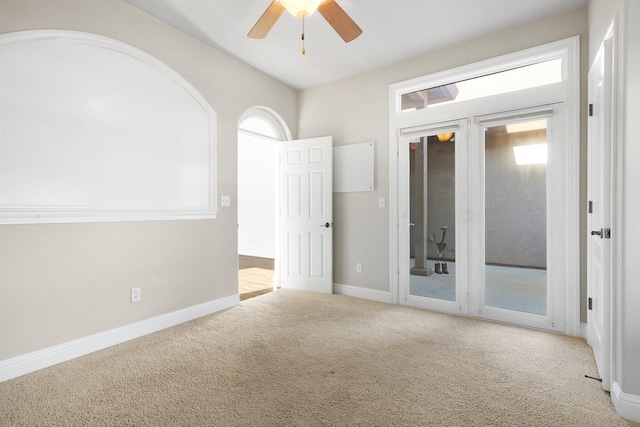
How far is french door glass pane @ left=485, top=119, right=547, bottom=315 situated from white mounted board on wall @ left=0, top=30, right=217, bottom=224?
2.99 metres

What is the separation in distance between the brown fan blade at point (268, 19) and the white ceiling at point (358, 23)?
499mm

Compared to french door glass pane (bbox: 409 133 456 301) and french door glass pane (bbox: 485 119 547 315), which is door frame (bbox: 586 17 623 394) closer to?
french door glass pane (bbox: 485 119 547 315)

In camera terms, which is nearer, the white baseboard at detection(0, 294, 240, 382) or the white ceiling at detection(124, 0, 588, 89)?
the white baseboard at detection(0, 294, 240, 382)

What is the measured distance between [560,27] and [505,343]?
2833 mm

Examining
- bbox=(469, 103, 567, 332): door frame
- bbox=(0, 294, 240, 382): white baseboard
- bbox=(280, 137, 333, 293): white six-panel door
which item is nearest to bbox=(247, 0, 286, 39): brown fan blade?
bbox=(280, 137, 333, 293): white six-panel door

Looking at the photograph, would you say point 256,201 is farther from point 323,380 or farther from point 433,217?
point 323,380

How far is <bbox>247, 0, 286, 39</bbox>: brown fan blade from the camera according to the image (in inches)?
82.0

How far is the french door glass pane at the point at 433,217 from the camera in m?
3.44

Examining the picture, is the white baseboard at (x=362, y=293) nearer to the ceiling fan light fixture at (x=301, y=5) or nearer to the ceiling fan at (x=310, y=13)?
the ceiling fan at (x=310, y=13)

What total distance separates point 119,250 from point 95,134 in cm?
96

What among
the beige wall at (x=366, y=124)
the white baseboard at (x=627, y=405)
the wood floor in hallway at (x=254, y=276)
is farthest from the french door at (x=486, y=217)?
the wood floor in hallway at (x=254, y=276)

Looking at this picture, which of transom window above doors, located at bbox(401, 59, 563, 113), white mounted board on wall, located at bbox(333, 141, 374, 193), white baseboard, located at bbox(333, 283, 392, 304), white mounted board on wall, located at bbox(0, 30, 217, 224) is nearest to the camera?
white mounted board on wall, located at bbox(0, 30, 217, 224)

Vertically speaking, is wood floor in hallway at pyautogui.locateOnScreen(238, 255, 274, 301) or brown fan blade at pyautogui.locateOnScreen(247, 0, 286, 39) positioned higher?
brown fan blade at pyautogui.locateOnScreen(247, 0, 286, 39)

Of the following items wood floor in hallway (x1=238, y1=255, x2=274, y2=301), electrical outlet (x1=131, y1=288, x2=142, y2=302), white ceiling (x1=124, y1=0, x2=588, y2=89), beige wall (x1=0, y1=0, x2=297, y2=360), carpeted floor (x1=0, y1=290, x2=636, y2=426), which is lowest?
carpeted floor (x1=0, y1=290, x2=636, y2=426)
